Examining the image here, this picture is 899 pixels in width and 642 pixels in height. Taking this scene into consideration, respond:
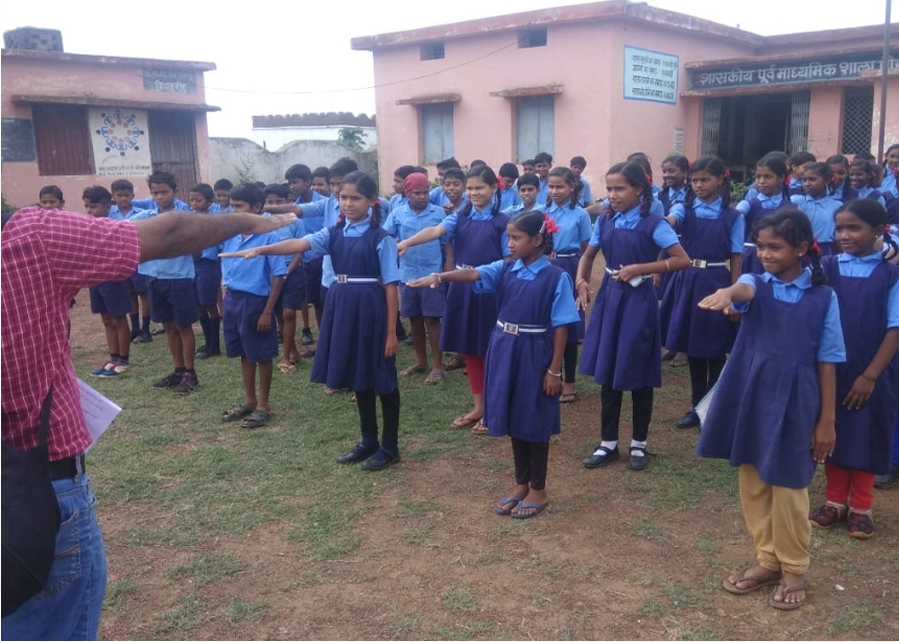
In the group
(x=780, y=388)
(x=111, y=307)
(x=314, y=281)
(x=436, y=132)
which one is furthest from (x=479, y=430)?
(x=436, y=132)

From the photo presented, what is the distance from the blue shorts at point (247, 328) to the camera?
5.30m

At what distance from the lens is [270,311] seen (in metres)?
5.29

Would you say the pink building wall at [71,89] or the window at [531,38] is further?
the window at [531,38]

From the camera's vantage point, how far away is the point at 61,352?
1764 millimetres

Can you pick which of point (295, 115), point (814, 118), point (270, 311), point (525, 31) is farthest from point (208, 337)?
point (295, 115)

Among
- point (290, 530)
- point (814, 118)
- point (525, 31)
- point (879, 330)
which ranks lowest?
point (290, 530)

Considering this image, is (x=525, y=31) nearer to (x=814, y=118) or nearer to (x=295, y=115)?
(x=814, y=118)

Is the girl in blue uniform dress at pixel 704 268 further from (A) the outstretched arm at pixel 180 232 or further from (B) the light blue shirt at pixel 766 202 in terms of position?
(A) the outstretched arm at pixel 180 232

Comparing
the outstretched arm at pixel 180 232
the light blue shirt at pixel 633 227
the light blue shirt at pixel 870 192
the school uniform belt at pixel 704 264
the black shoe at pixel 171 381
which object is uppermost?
the outstretched arm at pixel 180 232

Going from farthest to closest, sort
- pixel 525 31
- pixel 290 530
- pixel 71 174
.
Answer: pixel 525 31 → pixel 71 174 → pixel 290 530

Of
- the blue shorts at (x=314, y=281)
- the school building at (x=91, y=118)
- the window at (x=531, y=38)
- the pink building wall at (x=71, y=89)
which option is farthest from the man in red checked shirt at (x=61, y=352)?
the window at (x=531, y=38)

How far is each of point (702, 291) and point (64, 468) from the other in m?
4.12

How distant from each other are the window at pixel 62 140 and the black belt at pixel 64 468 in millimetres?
14458

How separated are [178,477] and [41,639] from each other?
2.74 metres
